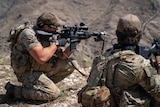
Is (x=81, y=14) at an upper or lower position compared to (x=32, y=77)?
lower

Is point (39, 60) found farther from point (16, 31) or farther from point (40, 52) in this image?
point (16, 31)

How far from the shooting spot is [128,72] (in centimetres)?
329

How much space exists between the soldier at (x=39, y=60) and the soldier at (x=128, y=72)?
1.56 metres

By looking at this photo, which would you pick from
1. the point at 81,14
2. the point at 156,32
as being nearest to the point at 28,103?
the point at 156,32

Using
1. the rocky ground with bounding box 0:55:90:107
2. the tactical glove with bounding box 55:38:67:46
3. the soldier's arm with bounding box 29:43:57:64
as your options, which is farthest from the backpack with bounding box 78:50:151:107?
the rocky ground with bounding box 0:55:90:107

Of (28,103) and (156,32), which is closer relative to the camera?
(28,103)

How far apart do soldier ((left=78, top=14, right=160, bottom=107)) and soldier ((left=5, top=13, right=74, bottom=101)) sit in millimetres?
1557

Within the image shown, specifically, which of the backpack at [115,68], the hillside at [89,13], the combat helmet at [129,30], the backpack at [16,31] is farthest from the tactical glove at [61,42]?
the hillside at [89,13]

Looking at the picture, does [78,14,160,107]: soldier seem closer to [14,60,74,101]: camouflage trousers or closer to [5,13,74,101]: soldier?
[5,13,74,101]: soldier

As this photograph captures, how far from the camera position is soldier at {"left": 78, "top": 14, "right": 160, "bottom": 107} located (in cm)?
327

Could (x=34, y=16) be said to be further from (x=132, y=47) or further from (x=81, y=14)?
(x=132, y=47)

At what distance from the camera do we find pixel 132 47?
3.36 m

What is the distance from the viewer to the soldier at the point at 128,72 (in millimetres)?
3270

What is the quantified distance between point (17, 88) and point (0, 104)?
357 millimetres
